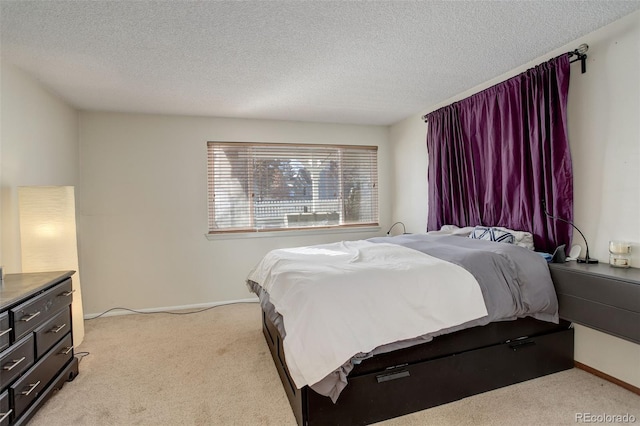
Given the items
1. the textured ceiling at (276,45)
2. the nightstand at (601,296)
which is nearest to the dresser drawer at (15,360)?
the textured ceiling at (276,45)

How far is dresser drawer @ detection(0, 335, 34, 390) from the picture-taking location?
1592mm

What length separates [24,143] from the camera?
2529 mm

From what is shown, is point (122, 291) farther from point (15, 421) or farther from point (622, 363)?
point (622, 363)

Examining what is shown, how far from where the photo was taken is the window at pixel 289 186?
3.99m

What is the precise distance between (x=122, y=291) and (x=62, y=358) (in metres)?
1.59

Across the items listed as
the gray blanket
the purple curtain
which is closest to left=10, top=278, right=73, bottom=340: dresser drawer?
the gray blanket

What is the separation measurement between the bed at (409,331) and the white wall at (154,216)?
1799mm

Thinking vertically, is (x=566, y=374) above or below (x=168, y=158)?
below

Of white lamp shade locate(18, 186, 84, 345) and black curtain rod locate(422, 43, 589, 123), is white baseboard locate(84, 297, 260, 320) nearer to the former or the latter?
white lamp shade locate(18, 186, 84, 345)

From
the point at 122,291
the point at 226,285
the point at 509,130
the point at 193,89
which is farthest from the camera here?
the point at 226,285

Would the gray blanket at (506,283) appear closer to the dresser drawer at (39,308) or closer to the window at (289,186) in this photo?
the dresser drawer at (39,308)

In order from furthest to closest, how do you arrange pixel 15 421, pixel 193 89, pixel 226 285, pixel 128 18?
pixel 226 285 → pixel 193 89 → pixel 128 18 → pixel 15 421

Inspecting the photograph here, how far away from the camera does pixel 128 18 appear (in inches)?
72.7

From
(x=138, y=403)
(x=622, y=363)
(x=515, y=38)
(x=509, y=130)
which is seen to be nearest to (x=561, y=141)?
(x=509, y=130)
